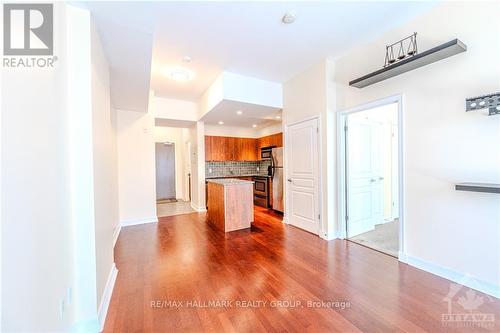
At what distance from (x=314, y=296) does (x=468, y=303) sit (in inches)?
53.0

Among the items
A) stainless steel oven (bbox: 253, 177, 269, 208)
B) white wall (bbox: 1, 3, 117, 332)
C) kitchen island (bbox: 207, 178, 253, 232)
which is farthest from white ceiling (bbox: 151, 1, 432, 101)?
stainless steel oven (bbox: 253, 177, 269, 208)

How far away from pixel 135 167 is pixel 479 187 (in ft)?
17.7

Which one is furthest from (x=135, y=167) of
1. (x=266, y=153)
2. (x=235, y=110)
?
(x=266, y=153)

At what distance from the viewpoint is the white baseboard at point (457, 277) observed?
197 centimetres

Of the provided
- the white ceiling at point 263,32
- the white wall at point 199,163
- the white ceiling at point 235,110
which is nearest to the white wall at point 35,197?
the white ceiling at point 263,32

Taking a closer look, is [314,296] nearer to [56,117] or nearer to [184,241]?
[184,241]

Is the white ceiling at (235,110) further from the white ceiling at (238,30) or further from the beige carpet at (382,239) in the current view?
the beige carpet at (382,239)

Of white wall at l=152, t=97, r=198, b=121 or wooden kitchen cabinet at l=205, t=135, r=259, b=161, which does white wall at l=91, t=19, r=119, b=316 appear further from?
wooden kitchen cabinet at l=205, t=135, r=259, b=161

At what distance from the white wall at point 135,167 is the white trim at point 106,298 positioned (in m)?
2.45

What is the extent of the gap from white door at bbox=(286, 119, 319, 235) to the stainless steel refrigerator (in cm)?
91

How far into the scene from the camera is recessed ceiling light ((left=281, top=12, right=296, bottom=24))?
7.59 ft

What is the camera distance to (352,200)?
142 inches

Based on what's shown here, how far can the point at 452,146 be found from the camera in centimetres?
222

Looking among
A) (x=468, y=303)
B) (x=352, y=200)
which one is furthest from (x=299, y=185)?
(x=468, y=303)
